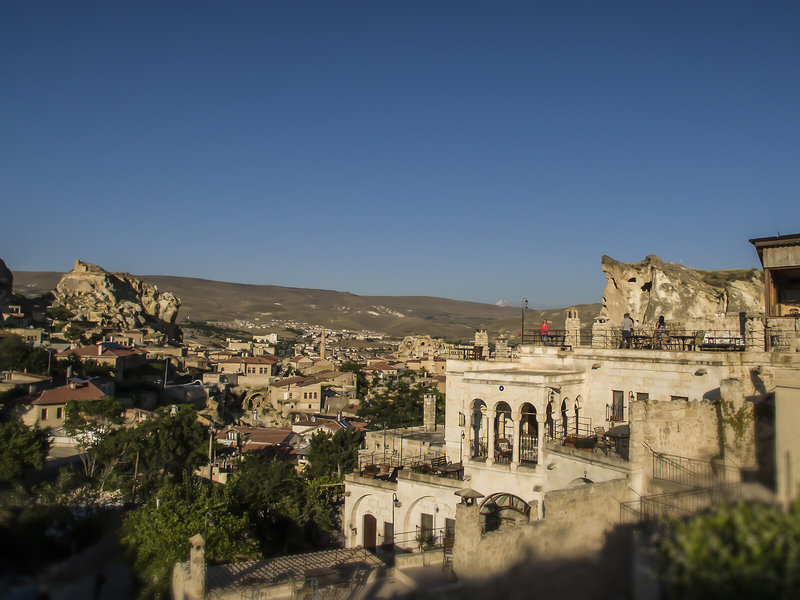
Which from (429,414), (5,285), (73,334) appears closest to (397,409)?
(429,414)

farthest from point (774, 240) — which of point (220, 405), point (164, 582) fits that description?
point (220, 405)

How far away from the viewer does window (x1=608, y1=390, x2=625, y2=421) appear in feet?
64.0

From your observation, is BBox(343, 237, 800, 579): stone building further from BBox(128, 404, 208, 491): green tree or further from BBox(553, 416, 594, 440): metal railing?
BBox(128, 404, 208, 491): green tree

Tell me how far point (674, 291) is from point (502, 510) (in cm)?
1782

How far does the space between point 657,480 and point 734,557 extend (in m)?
9.27

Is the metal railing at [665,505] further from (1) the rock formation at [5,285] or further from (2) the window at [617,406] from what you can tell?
(1) the rock formation at [5,285]

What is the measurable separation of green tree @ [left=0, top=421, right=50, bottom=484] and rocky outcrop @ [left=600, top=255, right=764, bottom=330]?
3002 cm

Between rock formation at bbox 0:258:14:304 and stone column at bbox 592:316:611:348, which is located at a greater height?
rock formation at bbox 0:258:14:304

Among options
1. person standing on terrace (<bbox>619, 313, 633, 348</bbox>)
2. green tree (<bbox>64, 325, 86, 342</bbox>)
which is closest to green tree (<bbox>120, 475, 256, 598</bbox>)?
person standing on terrace (<bbox>619, 313, 633, 348</bbox>)

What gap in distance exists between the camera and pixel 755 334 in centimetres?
1867

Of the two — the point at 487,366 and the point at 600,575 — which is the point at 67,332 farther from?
the point at 600,575

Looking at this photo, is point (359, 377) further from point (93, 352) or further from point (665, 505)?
point (665, 505)

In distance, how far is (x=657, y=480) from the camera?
1422 cm

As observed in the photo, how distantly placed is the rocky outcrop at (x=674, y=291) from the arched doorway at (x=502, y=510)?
1481cm
